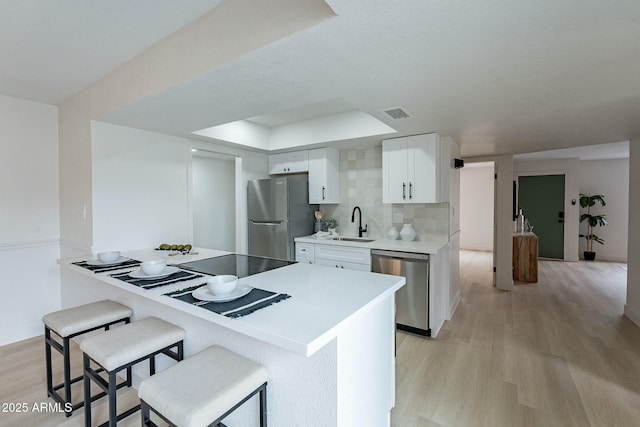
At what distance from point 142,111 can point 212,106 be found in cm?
61

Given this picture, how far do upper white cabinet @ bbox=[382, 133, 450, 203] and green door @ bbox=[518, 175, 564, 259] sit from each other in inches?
198

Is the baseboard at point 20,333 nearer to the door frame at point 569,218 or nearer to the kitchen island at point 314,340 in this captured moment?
the kitchen island at point 314,340

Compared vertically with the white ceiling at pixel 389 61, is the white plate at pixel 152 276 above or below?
below

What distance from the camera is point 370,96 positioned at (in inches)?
75.8

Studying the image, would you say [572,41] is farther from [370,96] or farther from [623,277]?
[623,277]

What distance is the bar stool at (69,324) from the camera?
5.73ft

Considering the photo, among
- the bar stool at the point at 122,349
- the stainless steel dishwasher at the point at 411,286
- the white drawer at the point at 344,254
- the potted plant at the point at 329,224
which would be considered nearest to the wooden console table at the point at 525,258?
the stainless steel dishwasher at the point at 411,286

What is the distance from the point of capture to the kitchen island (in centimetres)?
106

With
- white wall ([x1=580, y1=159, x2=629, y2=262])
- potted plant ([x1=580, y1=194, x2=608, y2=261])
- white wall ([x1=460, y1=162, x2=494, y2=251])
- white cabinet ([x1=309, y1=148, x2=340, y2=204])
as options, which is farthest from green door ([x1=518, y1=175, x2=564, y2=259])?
white cabinet ([x1=309, y1=148, x2=340, y2=204])

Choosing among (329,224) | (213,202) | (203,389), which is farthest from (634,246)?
(213,202)

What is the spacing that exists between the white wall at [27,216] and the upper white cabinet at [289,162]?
2382mm

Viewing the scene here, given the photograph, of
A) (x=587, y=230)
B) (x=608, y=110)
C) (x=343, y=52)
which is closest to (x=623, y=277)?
(x=587, y=230)

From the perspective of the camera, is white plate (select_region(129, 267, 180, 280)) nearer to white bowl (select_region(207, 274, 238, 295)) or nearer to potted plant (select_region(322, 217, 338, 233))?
white bowl (select_region(207, 274, 238, 295))

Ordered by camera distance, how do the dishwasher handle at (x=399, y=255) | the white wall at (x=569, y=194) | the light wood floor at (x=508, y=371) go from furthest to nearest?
1. the white wall at (x=569, y=194)
2. the dishwasher handle at (x=399, y=255)
3. the light wood floor at (x=508, y=371)
